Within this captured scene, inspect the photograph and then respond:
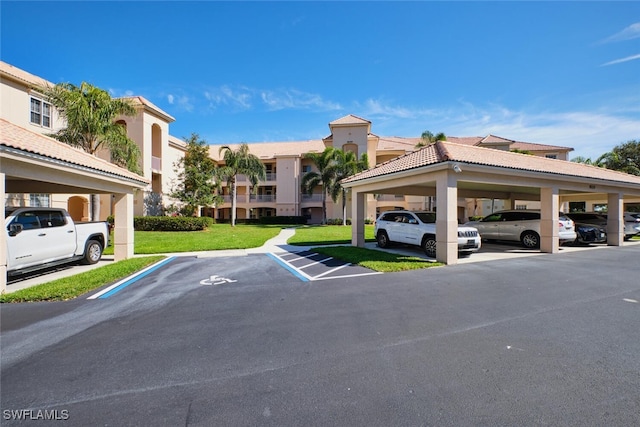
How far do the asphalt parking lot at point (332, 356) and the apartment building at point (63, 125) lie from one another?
639 inches

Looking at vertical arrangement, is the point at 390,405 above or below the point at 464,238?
below

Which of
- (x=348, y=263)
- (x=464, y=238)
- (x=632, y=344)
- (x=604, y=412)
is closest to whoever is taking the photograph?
(x=604, y=412)

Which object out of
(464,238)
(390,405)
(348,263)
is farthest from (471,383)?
(464,238)

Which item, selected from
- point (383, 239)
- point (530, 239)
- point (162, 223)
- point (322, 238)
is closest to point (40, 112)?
point (162, 223)

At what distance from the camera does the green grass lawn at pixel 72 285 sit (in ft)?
20.3

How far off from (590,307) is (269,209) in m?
38.5

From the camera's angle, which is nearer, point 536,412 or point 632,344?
point 536,412

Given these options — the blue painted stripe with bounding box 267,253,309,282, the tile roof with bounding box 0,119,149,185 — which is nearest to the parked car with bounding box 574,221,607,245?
the blue painted stripe with bounding box 267,253,309,282

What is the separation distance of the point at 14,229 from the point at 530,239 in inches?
720

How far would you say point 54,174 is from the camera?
27.1 feet

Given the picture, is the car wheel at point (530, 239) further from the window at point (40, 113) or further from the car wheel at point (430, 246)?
the window at point (40, 113)

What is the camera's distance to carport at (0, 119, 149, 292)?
6758mm

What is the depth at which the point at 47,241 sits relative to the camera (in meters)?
8.40

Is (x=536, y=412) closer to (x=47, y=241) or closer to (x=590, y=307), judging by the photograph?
(x=590, y=307)
